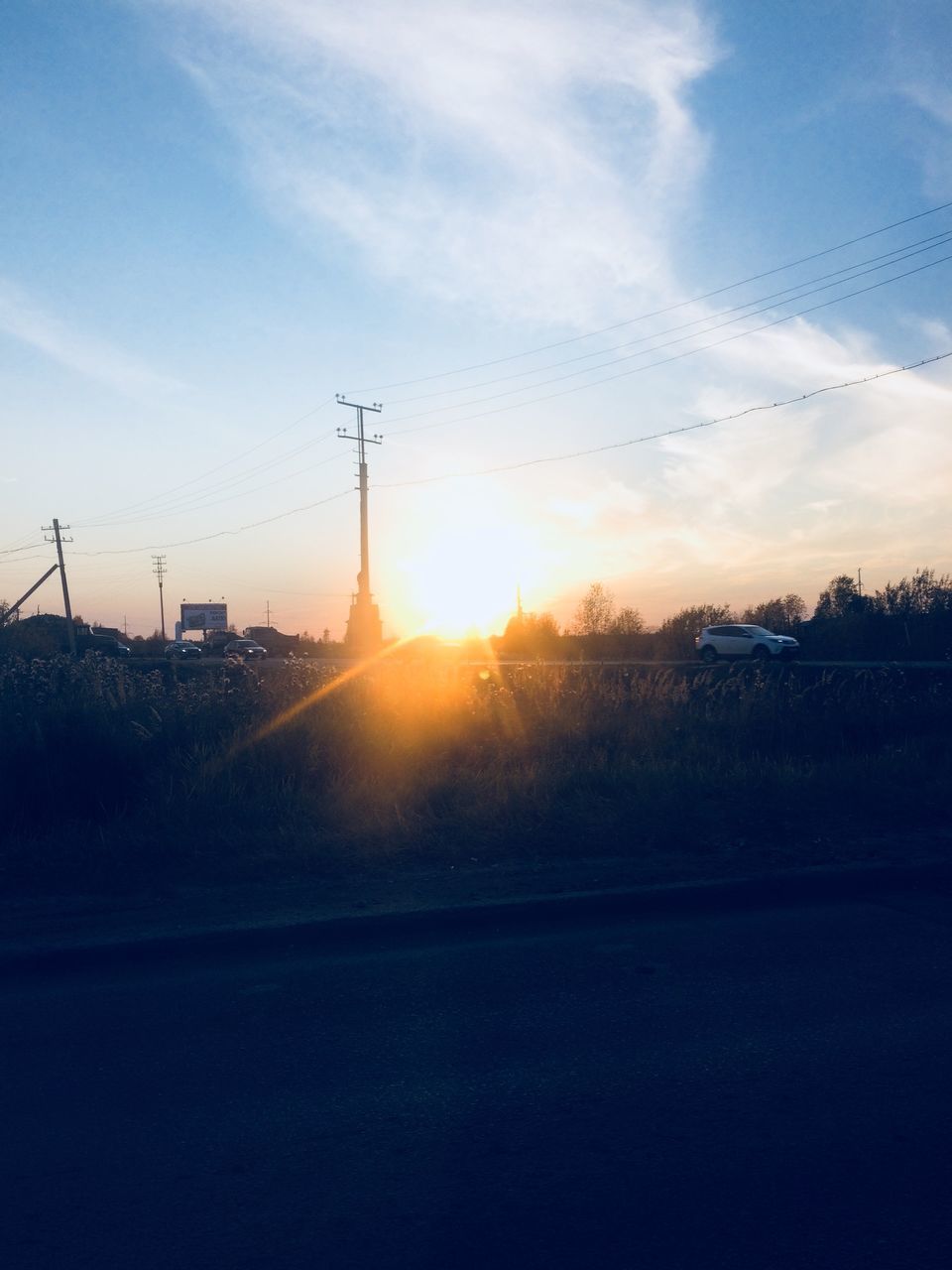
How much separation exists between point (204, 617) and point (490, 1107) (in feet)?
357

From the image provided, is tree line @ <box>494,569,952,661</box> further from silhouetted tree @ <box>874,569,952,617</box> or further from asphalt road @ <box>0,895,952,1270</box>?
asphalt road @ <box>0,895,952,1270</box>

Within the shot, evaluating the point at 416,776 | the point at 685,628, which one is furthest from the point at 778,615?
the point at 416,776

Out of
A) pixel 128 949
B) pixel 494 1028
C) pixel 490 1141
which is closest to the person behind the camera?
pixel 490 1141

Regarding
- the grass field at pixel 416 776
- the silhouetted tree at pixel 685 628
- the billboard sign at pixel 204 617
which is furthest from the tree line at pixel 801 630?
the billboard sign at pixel 204 617

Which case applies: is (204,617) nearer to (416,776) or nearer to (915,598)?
(915,598)

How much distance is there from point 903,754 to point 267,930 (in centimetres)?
755

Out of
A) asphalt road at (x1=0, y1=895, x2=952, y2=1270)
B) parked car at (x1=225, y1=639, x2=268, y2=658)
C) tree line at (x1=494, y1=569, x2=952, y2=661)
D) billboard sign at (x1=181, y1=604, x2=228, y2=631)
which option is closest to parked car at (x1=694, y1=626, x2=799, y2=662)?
tree line at (x1=494, y1=569, x2=952, y2=661)

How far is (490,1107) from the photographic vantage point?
400 centimetres

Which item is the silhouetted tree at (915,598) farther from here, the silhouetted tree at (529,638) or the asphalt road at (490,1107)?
the asphalt road at (490,1107)

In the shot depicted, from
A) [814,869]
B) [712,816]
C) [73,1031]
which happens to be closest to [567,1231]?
[73,1031]

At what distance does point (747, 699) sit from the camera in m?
12.5

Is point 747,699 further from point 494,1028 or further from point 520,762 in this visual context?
point 494,1028

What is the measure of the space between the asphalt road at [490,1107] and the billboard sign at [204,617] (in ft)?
347

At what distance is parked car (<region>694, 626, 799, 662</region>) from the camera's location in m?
38.1
